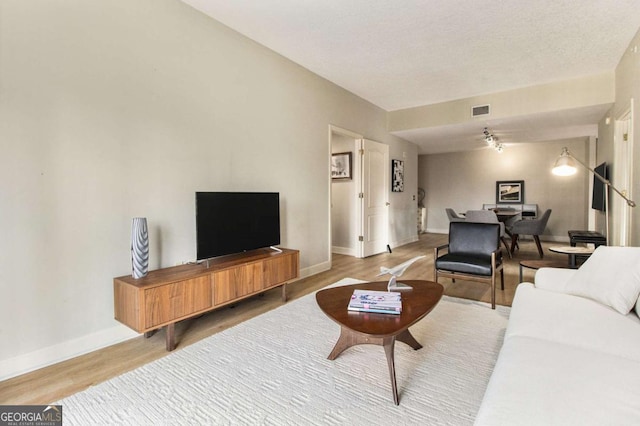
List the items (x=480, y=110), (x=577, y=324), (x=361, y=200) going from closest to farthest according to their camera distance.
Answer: (x=577, y=324), (x=480, y=110), (x=361, y=200)

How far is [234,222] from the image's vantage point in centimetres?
300

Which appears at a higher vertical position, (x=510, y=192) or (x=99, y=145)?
(x=99, y=145)

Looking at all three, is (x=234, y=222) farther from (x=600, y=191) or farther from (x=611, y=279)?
(x=600, y=191)

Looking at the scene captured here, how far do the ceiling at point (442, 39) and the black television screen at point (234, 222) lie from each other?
1737mm

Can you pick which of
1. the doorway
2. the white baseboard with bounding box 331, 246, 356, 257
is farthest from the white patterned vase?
the white baseboard with bounding box 331, 246, 356, 257

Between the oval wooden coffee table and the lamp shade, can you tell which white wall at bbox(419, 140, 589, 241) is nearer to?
the lamp shade

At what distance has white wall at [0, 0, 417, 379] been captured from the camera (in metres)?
1.98

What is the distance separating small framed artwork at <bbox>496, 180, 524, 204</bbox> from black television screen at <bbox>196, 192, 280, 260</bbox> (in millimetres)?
7463

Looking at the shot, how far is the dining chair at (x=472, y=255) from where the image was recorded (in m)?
3.16

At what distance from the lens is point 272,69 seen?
370 centimetres

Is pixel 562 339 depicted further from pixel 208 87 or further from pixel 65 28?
pixel 65 28

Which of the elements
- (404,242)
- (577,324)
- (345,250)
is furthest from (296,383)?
(404,242)

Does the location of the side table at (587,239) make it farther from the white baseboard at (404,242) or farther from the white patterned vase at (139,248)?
the white patterned vase at (139,248)

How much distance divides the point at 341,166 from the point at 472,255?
9.74ft
